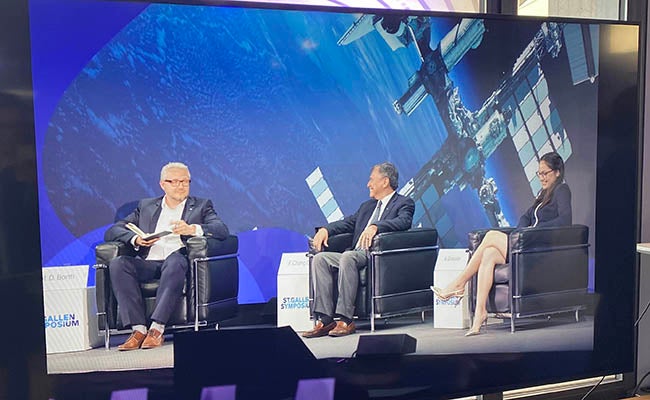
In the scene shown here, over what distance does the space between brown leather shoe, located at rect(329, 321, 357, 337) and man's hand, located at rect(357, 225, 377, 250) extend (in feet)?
0.91

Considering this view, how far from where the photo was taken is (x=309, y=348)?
1.83m

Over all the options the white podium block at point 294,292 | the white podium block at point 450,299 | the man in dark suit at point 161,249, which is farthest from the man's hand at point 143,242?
the white podium block at point 450,299

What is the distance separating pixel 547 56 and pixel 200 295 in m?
1.55

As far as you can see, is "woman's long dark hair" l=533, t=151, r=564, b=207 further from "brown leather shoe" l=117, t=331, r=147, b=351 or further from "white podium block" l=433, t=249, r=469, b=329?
"brown leather shoe" l=117, t=331, r=147, b=351

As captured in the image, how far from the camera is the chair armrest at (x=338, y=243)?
1834 mm

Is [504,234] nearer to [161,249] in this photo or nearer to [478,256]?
[478,256]

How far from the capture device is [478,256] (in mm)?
1997

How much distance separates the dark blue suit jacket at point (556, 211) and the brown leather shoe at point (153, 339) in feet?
4.52

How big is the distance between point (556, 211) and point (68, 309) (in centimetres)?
178

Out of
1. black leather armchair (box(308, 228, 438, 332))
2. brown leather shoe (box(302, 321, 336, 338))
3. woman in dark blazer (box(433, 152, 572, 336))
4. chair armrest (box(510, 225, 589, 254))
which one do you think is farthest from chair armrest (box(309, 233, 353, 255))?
chair armrest (box(510, 225, 589, 254))

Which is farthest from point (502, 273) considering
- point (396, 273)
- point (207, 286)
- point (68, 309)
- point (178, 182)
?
point (68, 309)

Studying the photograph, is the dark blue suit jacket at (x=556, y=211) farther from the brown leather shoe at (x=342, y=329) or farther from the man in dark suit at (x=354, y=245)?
the brown leather shoe at (x=342, y=329)

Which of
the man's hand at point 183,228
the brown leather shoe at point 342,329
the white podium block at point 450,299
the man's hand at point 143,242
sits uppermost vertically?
the man's hand at point 183,228

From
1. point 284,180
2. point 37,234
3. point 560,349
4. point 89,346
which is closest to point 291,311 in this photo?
point 284,180
